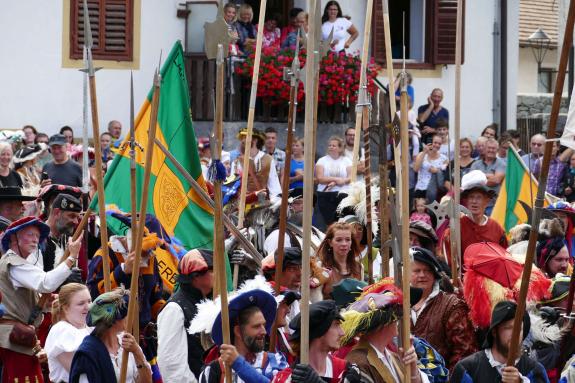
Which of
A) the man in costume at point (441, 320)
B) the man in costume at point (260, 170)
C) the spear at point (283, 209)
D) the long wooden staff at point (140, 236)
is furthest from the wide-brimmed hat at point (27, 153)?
the long wooden staff at point (140, 236)

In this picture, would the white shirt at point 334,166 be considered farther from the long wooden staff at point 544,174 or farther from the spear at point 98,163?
the long wooden staff at point 544,174

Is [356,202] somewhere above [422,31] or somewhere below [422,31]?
below

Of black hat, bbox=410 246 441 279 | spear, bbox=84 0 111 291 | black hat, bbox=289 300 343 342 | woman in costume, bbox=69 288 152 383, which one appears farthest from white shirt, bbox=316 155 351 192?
black hat, bbox=289 300 343 342

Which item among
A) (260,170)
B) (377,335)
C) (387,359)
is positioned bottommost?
(387,359)

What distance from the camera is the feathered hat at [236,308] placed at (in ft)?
22.5

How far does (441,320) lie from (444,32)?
14.6m

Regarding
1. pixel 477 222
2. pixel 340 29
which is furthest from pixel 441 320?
pixel 340 29

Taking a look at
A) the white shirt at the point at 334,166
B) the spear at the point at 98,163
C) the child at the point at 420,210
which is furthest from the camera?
the white shirt at the point at 334,166

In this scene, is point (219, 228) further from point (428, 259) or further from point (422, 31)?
point (422, 31)

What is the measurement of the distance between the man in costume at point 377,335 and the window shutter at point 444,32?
610 inches

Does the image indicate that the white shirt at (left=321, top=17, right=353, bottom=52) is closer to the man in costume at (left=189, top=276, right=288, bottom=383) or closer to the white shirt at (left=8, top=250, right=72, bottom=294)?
the white shirt at (left=8, top=250, right=72, bottom=294)

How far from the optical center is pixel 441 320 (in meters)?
8.42

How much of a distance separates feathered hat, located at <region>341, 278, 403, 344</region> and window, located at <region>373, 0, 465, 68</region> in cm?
1495

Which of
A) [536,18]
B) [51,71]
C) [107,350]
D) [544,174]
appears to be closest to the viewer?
[544,174]
